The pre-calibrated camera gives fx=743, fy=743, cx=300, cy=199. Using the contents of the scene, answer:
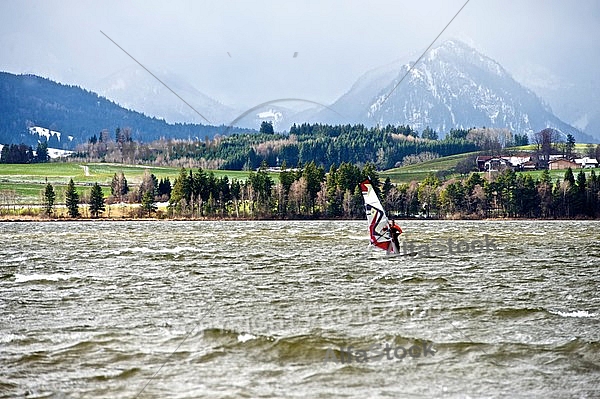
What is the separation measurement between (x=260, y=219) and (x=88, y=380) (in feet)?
546

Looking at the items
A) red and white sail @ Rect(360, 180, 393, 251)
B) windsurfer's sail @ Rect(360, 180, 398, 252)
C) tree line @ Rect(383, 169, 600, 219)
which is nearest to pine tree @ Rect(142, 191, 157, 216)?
tree line @ Rect(383, 169, 600, 219)

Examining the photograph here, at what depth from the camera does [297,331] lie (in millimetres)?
24344

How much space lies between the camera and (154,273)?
43.0 metres

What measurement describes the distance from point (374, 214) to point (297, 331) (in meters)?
20.6

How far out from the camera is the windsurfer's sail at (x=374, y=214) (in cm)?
4347

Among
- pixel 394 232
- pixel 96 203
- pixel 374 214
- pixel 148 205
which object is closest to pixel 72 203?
pixel 96 203

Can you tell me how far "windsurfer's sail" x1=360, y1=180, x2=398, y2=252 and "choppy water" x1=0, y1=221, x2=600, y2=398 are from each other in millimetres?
2707

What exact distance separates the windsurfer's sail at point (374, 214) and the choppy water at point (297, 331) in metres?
2.71

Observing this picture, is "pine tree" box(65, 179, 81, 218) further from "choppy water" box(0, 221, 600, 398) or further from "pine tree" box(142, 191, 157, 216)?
"choppy water" box(0, 221, 600, 398)

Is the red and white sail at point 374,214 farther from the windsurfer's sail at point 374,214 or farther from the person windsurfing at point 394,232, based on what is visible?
the person windsurfing at point 394,232

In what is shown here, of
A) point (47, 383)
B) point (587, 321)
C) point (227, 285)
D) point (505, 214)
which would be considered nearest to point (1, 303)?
point (227, 285)

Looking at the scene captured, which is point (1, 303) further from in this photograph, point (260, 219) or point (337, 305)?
point (260, 219)

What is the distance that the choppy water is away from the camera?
1850 cm

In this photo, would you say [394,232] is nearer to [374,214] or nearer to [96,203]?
[374,214]
